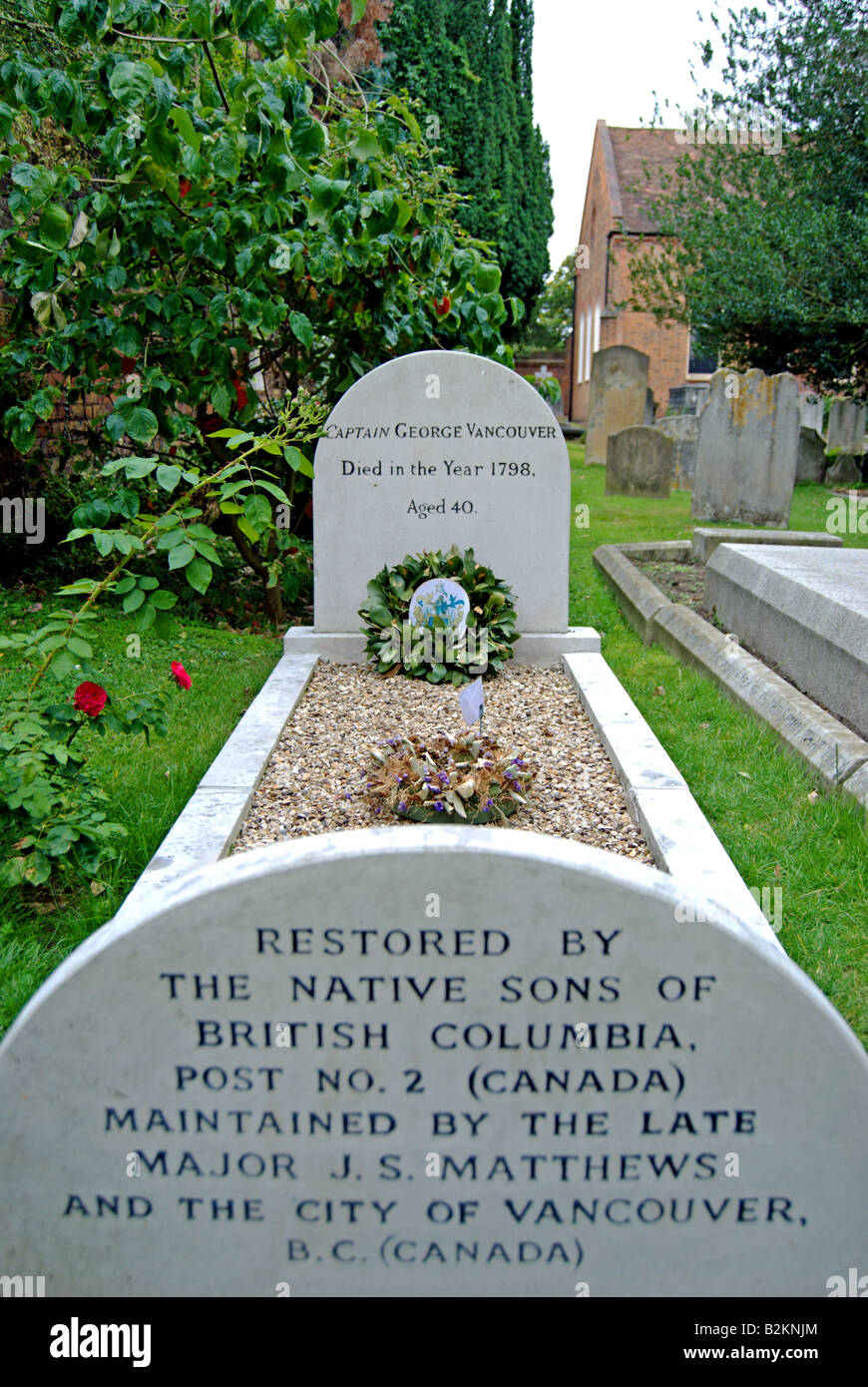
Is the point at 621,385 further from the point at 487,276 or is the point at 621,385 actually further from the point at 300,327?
the point at 300,327

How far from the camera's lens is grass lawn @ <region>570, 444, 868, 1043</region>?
284 cm

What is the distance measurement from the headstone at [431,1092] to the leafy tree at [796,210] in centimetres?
1194

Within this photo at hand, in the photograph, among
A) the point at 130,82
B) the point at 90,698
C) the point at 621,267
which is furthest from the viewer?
the point at 621,267

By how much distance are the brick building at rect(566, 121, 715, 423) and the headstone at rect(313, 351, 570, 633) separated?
21019 millimetres

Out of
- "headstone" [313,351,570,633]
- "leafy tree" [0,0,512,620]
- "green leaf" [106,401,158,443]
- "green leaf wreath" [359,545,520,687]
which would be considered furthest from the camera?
"headstone" [313,351,570,633]

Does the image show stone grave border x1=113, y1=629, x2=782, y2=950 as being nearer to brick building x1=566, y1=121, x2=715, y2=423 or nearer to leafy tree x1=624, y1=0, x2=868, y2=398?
leafy tree x1=624, y1=0, x2=868, y2=398

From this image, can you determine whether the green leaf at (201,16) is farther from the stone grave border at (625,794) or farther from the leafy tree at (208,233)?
the stone grave border at (625,794)

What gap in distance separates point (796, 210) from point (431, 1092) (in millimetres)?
13556

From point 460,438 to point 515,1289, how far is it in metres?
4.51

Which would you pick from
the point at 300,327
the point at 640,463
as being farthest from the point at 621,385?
the point at 300,327

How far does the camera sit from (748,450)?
33.3 ft

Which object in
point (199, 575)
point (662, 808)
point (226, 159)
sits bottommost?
point (662, 808)

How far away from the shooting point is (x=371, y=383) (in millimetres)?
5418

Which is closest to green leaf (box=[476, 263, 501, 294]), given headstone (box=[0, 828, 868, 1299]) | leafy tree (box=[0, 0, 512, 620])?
leafy tree (box=[0, 0, 512, 620])
